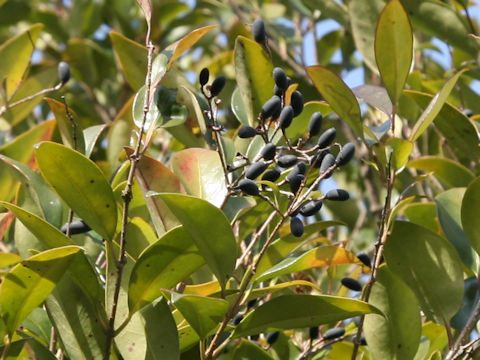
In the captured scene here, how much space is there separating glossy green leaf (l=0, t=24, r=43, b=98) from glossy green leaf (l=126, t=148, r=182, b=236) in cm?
59

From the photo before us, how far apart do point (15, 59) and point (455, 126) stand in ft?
2.84

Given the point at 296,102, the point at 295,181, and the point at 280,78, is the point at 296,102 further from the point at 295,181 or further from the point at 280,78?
the point at 295,181

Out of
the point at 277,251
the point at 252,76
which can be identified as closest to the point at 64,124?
the point at 252,76

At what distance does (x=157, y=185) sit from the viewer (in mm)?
1255

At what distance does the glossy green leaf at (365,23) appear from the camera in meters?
1.84

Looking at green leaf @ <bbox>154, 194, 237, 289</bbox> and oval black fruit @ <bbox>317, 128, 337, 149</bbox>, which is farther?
oval black fruit @ <bbox>317, 128, 337, 149</bbox>

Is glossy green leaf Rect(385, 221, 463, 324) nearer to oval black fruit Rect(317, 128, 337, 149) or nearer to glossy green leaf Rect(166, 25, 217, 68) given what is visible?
oval black fruit Rect(317, 128, 337, 149)

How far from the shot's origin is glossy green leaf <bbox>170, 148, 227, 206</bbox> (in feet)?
4.08

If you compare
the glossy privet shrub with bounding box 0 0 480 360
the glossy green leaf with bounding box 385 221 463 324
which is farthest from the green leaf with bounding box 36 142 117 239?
the glossy green leaf with bounding box 385 221 463 324

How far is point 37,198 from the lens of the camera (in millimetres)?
1297

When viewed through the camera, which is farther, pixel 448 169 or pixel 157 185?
pixel 448 169

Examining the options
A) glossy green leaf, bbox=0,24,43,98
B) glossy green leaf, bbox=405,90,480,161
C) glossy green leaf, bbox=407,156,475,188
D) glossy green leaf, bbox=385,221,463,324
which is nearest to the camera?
glossy green leaf, bbox=385,221,463,324

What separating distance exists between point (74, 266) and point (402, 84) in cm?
53

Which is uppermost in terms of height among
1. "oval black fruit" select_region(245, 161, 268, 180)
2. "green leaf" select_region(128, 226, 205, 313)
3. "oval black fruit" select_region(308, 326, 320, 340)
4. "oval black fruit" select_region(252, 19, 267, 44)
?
"oval black fruit" select_region(252, 19, 267, 44)
